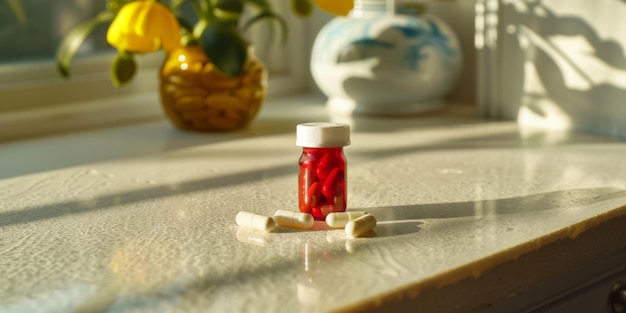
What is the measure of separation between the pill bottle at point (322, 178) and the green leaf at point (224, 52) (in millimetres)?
430

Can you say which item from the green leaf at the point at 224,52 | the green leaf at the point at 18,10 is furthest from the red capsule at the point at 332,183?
the green leaf at the point at 18,10

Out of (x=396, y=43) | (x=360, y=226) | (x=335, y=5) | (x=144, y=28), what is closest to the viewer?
(x=360, y=226)

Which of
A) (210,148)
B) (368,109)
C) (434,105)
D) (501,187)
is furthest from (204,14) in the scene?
(501,187)

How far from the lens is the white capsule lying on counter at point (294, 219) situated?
32.9 inches

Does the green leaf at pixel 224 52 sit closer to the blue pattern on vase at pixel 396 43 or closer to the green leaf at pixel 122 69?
the green leaf at pixel 122 69

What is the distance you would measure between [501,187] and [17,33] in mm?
931

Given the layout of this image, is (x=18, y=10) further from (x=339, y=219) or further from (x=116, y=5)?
(x=339, y=219)

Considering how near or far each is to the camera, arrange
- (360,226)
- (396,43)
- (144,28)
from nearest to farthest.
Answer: (360,226), (144,28), (396,43)

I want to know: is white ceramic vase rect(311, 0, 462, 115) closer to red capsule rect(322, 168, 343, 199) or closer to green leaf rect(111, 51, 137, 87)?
green leaf rect(111, 51, 137, 87)

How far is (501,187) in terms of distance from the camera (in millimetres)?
1015

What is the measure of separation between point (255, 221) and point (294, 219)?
0.04 metres

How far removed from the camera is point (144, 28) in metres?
1.22

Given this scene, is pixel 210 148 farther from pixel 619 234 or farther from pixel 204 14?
pixel 619 234

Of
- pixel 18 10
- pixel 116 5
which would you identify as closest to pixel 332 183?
pixel 116 5
